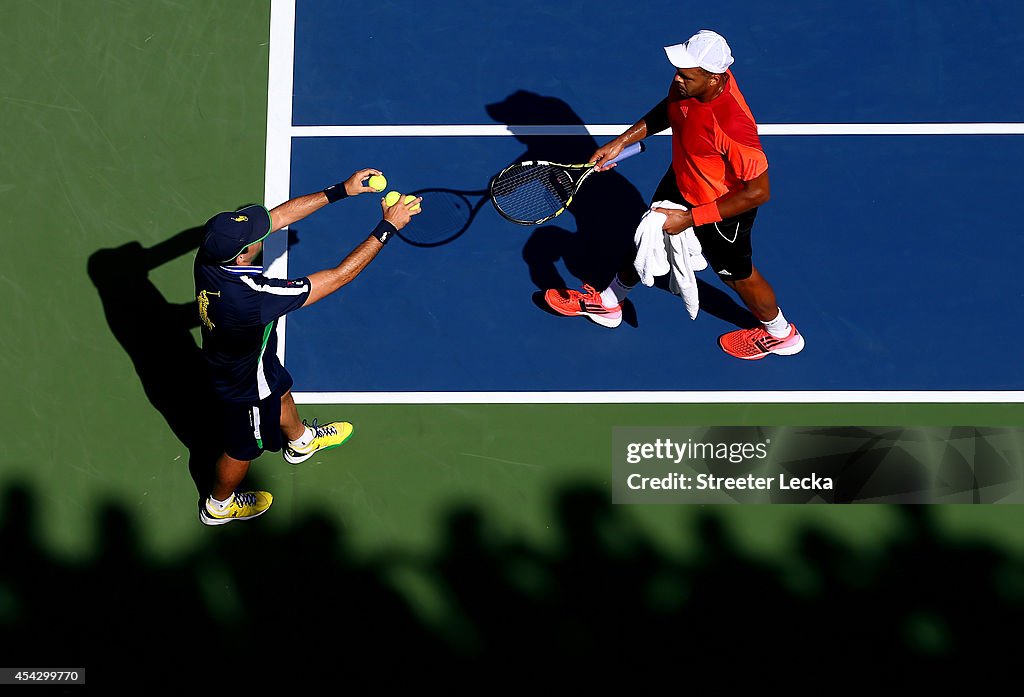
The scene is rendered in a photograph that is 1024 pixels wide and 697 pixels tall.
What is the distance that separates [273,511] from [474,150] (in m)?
3.02

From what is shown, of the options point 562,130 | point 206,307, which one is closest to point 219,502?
point 206,307

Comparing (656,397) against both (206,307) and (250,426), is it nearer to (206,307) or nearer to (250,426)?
(250,426)

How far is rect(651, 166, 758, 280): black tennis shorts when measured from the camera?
581 centimetres

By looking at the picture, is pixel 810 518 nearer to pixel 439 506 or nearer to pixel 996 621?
pixel 996 621

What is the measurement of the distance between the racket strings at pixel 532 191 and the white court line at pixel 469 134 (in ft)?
2.49

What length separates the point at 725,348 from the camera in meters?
A: 6.72

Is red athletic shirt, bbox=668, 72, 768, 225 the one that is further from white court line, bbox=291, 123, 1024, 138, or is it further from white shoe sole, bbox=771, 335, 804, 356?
white court line, bbox=291, 123, 1024, 138

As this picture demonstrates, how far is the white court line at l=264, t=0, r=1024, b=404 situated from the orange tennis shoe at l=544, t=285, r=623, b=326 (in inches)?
21.1

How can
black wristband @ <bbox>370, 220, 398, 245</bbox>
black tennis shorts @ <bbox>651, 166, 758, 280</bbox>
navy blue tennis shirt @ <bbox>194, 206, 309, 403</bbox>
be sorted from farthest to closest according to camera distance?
black tennis shorts @ <bbox>651, 166, 758, 280</bbox> < black wristband @ <bbox>370, 220, 398, 245</bbox> < navy blue tennis shirt @ <bbox>194, 206, 309, 403</bbox>

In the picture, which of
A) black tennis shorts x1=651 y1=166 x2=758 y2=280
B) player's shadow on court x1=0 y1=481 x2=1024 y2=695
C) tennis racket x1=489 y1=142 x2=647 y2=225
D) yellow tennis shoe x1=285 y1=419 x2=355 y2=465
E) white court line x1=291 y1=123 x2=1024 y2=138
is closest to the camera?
black tennis shorts x1=651 y1=166 x2=758 y2=280

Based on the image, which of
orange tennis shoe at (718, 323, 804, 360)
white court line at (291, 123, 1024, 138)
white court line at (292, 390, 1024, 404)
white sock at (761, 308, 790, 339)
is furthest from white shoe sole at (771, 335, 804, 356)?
white court line at (291, 123, 1024, 138)

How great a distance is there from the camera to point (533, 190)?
6.58 meters

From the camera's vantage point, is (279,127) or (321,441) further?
(279,127)

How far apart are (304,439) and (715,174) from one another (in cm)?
311
